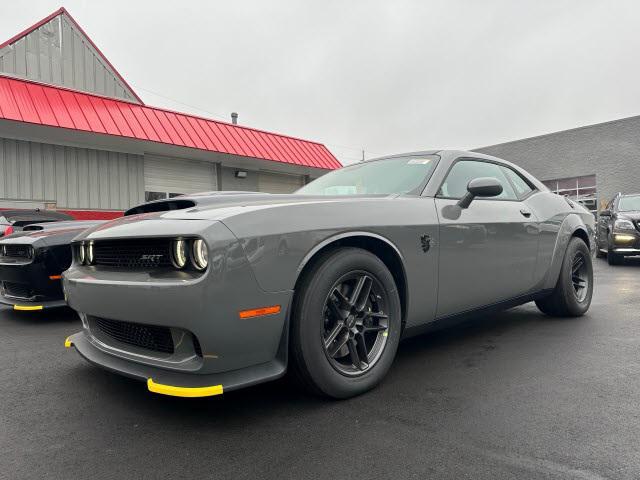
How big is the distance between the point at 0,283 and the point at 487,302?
15.2 feet

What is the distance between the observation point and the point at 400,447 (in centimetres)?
179

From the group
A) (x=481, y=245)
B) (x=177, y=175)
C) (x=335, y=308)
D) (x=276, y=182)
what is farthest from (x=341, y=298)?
(x=276, y=182)

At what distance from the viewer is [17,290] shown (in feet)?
14.2

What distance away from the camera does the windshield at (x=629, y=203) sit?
9151 millimetres

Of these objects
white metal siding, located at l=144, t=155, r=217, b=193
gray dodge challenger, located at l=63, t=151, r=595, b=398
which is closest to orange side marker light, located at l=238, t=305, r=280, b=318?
gray dodge challenger, located at l=63, t=151, r=595, b=398

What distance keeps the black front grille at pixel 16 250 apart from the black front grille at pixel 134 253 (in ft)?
7.85

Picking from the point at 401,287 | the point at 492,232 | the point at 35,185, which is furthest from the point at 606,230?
the point at 35,185

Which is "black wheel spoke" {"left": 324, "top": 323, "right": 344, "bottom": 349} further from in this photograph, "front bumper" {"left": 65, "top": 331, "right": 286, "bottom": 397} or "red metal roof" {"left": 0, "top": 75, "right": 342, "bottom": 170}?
"red metal roof" {"left": 0, "top": 75, "right": 342, "bottom": 170}

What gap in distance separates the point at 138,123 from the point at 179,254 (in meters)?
9.24

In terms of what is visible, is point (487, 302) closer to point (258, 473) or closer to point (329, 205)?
point (329, 205)

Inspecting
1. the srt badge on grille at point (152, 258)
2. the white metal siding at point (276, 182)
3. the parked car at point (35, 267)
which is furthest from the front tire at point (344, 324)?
the white metal siding at point (276, 182)

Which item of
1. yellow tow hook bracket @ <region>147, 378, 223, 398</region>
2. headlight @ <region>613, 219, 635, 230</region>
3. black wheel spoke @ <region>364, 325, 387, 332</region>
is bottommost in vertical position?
yellow tow hook bracket @ <region>147, 378, 223, 398</region>

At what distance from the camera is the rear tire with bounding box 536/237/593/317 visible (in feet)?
12.7

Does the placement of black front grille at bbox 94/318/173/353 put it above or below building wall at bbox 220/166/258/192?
below
